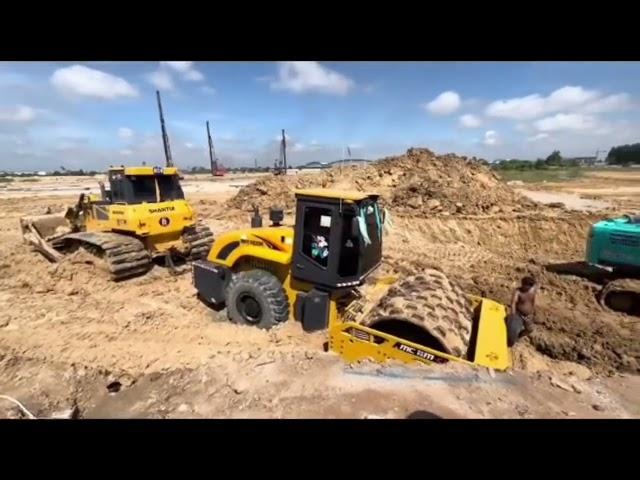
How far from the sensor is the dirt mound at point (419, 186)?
15047mm

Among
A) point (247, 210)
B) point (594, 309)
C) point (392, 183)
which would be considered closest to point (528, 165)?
point (392, 183)

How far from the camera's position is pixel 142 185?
8383mm

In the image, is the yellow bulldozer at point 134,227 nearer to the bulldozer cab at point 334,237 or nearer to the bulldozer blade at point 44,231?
the bulldozer blade at point 44,231

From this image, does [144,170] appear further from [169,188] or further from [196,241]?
[196,241]

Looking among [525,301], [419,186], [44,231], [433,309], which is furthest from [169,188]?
[419,186]

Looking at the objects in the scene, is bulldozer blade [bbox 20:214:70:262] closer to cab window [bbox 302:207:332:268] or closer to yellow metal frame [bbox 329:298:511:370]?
cab window [bbox 302:207:332:268]

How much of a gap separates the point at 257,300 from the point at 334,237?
1605mm

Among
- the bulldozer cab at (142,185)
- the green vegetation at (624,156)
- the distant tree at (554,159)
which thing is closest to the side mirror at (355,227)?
the bulldozer cab at (142,185)

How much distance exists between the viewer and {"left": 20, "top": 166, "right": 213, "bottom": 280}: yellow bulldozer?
7.93m

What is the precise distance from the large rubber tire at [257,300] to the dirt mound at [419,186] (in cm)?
1035

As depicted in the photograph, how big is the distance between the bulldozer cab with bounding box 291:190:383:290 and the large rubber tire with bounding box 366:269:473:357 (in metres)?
0.61

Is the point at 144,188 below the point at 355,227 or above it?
above
